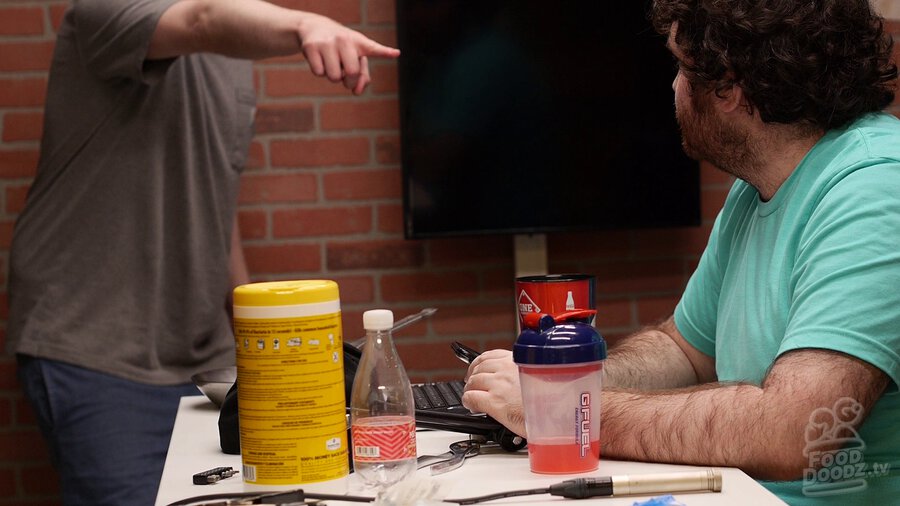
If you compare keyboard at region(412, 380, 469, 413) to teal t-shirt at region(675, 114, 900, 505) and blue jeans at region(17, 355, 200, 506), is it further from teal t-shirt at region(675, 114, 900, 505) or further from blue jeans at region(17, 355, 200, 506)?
blue jeans at region(17, 355, 200, 506)

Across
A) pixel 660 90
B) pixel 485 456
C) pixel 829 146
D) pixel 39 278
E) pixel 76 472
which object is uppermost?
pixel 660 90

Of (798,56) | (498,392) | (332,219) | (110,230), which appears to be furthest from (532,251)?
(498,392)

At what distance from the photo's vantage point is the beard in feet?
4.93

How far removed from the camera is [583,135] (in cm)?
250

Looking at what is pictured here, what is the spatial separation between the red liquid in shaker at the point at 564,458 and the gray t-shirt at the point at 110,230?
128 cm

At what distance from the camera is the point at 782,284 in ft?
4.42

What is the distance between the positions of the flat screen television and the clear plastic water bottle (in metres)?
1.35

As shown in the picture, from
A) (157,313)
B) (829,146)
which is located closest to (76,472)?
(157,313)

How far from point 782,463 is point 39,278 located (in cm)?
165

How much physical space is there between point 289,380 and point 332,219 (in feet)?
5.16

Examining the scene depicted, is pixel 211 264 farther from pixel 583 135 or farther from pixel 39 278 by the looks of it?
pixel 583 135

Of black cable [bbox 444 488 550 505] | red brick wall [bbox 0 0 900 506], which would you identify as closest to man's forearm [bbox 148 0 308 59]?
red brick wall [bbox 0 0 900 506]

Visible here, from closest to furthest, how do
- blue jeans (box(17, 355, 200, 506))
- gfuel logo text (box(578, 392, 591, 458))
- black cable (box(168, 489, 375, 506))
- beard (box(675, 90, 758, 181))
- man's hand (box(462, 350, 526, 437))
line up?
black cable (box(168, 489, 375, 506)), gfuel logo text (box(578, 392, 591, 458)), man's hand (box(462, 350, 526, 437)), beard (box(675, 90, 758, 181)), blue jeans (box(17, 355, 200, 506))

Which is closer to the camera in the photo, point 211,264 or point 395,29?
point 211,264
